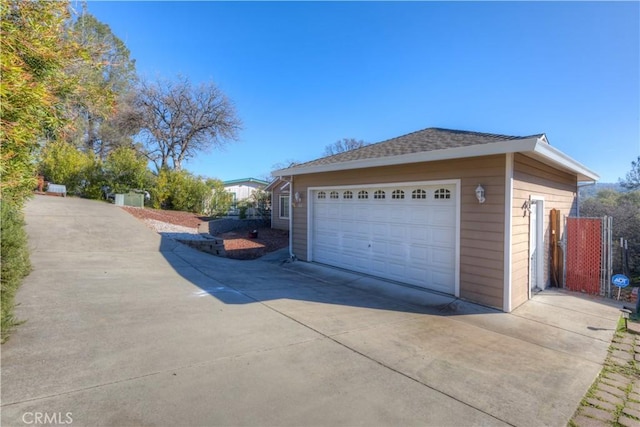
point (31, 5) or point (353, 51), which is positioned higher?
point (353, 51)

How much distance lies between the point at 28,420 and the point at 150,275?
508 centimetres

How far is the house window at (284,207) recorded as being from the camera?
723 inches

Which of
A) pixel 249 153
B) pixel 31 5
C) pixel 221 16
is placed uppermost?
pixel 221 16

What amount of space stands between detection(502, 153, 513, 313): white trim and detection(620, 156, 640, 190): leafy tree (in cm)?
1485

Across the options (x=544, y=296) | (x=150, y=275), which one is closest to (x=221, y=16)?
(x=150, y=275)

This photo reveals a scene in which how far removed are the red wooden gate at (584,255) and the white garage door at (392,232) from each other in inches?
137

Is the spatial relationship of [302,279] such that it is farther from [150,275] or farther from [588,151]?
[588,151]

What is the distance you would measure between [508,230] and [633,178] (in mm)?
15340

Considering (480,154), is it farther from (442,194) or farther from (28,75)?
(28,75)

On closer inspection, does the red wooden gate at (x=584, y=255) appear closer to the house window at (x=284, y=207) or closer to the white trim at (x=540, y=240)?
the white trim at (x=540, y=240)

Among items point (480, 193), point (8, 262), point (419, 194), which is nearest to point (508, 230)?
point (480, 193)

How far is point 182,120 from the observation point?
23.6m

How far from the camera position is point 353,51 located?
1305 centimetres

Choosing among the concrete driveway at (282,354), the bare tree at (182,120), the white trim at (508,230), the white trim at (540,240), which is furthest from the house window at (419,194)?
the bare tree at (182,120)
